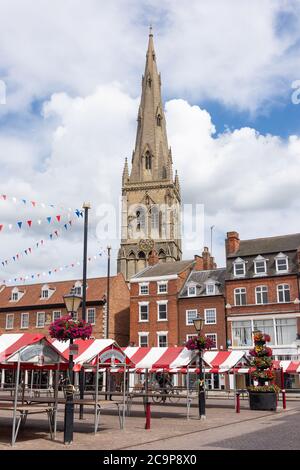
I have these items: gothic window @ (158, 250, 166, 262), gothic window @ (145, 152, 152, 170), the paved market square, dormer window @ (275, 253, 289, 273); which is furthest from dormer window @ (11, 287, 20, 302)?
gothic window @ (145, 152, 152, 170)

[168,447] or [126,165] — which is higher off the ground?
[126,165]

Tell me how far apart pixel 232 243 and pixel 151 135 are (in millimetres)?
53160

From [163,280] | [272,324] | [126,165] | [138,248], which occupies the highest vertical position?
[126,165]

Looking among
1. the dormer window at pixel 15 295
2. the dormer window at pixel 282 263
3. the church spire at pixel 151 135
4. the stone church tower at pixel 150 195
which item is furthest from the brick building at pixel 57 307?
the church spire at pixel 151 135

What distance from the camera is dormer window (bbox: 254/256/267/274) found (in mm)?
47812

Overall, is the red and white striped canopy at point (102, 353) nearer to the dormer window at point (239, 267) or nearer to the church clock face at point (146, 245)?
the dormer window at point (239, 267)

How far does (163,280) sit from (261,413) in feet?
94.0

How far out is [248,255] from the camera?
1941 inches

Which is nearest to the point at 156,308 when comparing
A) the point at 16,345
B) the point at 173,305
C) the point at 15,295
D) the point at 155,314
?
the point at 155,314

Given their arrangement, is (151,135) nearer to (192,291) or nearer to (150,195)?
(150,195)

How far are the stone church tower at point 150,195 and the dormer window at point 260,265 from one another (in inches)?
1373
